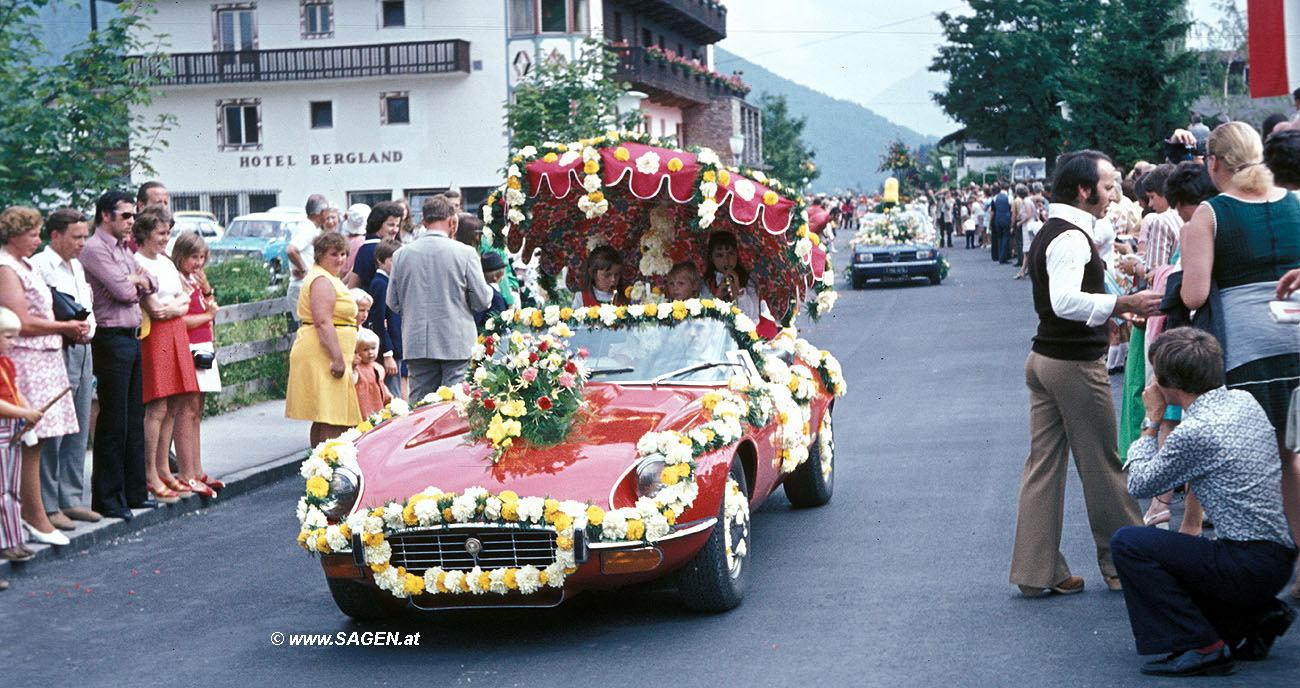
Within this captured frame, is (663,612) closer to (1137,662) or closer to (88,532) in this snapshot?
(1137,662)

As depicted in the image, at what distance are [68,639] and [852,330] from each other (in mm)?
16402

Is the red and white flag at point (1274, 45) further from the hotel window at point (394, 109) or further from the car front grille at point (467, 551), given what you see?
the hotel window at point (394, 109)

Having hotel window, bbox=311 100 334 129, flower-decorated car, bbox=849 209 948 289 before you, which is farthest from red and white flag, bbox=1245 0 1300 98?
hotel window, bbox=311 100 334 129

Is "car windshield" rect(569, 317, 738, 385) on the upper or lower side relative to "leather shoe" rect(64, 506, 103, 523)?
upper

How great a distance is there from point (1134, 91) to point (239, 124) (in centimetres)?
2932

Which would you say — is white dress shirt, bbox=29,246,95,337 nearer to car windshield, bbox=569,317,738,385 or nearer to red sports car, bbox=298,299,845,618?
red sports car, bbox=298,299,845,618

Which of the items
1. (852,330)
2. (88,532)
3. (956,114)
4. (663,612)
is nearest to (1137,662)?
(663,612)

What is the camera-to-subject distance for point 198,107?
51.7 meters

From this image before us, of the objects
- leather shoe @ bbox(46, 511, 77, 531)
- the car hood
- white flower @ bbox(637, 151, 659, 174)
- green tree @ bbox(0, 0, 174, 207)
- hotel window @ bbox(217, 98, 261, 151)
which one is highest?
hotel window @ bbox(217, 98, 261, 151)

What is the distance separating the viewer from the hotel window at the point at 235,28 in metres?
50.6

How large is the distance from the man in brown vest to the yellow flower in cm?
321

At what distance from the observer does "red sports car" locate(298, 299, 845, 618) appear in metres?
6.38

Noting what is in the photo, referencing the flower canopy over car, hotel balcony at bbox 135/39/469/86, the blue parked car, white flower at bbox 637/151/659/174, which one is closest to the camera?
the flower canopy over car

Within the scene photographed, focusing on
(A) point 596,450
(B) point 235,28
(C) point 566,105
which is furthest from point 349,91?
(A) point 596,450
